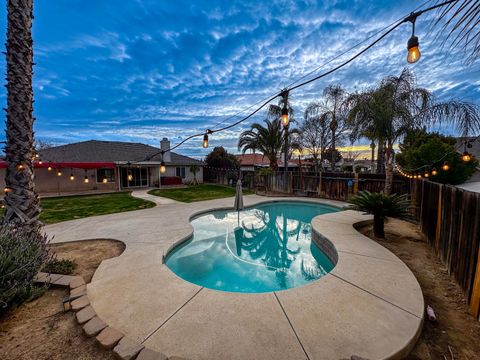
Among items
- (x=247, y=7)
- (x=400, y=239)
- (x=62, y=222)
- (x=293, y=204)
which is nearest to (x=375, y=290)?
(x=400, y=239)

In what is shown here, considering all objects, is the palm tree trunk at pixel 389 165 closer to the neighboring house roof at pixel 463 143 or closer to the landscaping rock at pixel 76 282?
the neighboring house roof at pixel 463 143

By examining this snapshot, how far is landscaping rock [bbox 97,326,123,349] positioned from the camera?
2.23 m

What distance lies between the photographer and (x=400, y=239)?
6031mm

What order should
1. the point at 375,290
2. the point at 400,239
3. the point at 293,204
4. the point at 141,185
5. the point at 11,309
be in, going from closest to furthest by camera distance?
the point at 11,309, the point at 375,290, the point at 400,239, the point at 293,204, the point at 141,185

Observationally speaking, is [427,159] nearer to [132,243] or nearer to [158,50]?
[132,243]

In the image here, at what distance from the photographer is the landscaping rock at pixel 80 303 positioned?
9.37ft

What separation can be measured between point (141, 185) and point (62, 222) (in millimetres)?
12937

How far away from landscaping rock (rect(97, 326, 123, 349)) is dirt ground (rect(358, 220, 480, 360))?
10.6ft

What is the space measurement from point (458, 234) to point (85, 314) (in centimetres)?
602

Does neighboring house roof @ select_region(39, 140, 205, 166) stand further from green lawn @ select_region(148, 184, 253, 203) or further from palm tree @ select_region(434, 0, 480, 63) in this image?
palm tree @ select_region(434, 0, 480, 63)

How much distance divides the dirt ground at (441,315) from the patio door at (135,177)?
20435 mm

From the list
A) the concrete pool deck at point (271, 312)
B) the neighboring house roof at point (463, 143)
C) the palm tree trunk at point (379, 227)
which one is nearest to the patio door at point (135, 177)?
the concrete pool deck at point (271, 312)

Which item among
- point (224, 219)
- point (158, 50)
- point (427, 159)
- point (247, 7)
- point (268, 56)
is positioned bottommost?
point (224, 219)

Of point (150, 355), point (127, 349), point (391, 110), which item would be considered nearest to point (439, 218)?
point (391, 110)
